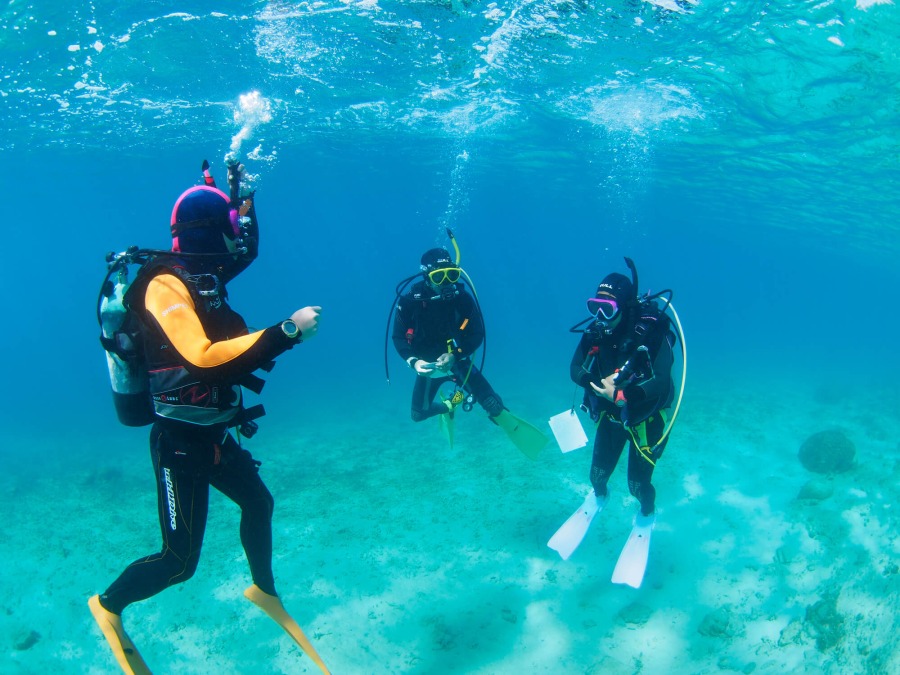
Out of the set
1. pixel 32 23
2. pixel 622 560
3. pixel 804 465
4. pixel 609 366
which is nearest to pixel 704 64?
pixel 804 465

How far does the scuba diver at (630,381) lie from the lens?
5133 millimetres

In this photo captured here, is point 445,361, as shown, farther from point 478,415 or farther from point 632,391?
point 478,415

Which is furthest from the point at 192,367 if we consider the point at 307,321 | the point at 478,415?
the point at 478,415

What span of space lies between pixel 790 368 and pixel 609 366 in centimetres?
3025

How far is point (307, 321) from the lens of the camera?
3080 millimetres

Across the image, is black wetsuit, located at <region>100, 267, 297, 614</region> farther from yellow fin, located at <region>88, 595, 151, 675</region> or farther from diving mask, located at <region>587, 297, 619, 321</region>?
diving mask, located at <region>587, 297, 619, 321</region>

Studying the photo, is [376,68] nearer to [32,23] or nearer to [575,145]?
[32,23]

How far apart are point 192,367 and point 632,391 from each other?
386 centimetres

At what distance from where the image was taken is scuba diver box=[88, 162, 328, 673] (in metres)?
3.02

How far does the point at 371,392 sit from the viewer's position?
2617 cm

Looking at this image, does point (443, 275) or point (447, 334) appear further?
point (447, 334)

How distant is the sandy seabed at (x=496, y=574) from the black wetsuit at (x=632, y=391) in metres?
1.90

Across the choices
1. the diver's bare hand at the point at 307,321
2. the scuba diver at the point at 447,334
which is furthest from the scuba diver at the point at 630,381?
the diver's bare hand at the point at 307,321

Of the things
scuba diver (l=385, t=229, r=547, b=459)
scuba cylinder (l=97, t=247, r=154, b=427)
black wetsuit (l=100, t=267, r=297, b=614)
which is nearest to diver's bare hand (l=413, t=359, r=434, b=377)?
scuba diver (l=385, t=229, r=547, b=459)
